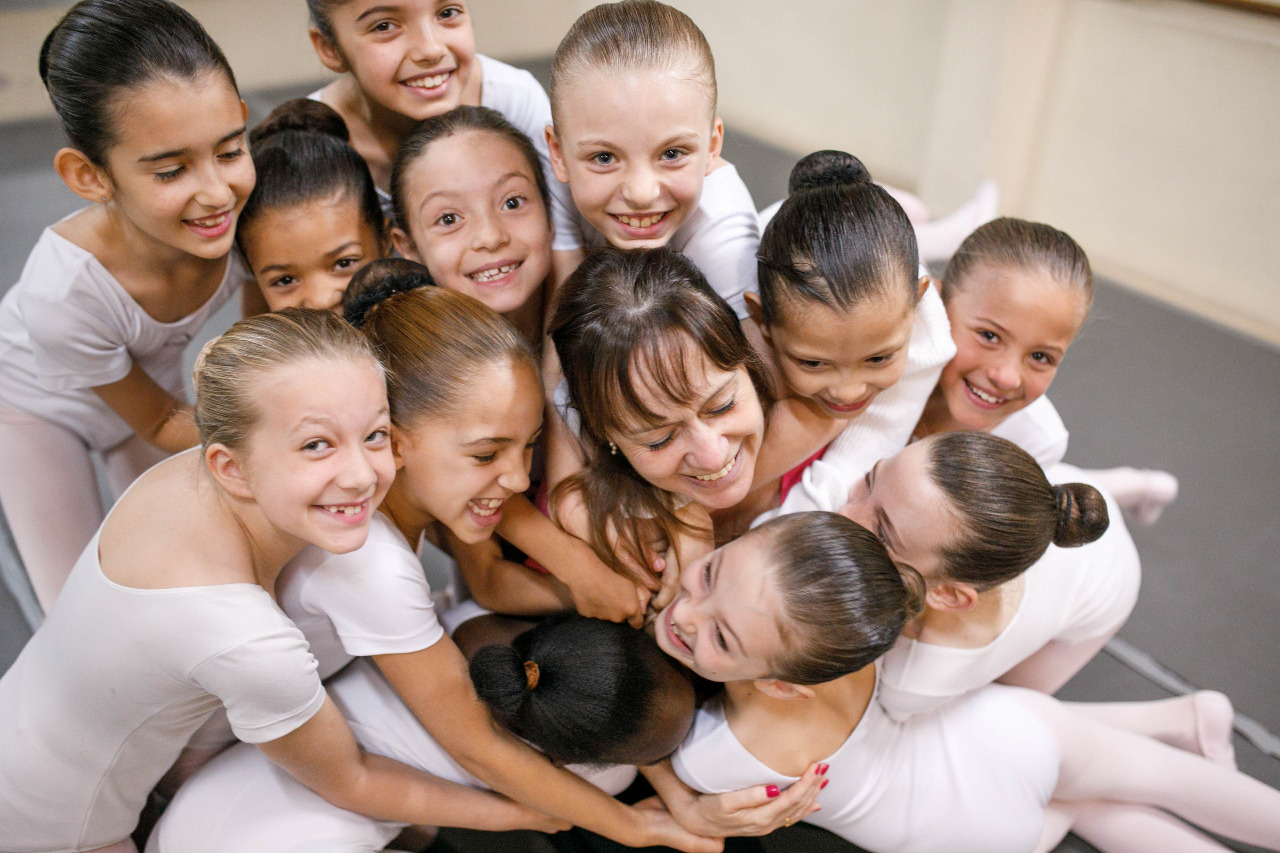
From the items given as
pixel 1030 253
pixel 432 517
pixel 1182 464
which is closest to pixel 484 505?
pixel 432 517

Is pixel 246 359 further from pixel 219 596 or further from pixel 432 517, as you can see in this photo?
pixel 432 517

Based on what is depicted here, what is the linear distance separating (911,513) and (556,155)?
853 millimetres

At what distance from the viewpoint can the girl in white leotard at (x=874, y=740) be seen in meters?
1.39

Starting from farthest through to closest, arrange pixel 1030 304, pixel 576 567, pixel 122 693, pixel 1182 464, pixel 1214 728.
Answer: pixel 1182 464 → pixel 1214 728 → pixel 1030 304 → pixel 576 567 → pixel 122 693

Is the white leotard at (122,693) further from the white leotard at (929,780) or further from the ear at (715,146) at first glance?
the ear at (715,146)

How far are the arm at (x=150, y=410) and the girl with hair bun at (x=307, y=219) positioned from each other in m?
0.31

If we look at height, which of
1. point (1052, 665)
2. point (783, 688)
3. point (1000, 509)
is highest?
point (1000, 509)

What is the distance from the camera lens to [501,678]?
1.45 meters

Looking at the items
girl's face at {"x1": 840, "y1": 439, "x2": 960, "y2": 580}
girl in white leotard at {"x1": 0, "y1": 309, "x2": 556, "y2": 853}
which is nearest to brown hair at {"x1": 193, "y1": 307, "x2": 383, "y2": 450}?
girl in white leotard at {"x1": 0, "y1": 309, "x2": 556, "y2": 853}

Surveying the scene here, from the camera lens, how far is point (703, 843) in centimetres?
166

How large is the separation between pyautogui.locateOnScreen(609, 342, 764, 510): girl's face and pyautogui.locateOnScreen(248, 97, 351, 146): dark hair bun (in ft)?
3.07

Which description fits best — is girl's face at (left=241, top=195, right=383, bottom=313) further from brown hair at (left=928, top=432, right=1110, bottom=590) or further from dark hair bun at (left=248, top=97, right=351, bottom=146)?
brown hair at (left=928, top=432, right=1110, bottom=590)

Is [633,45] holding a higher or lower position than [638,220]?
higher

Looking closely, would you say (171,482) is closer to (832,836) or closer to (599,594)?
(599,594)
